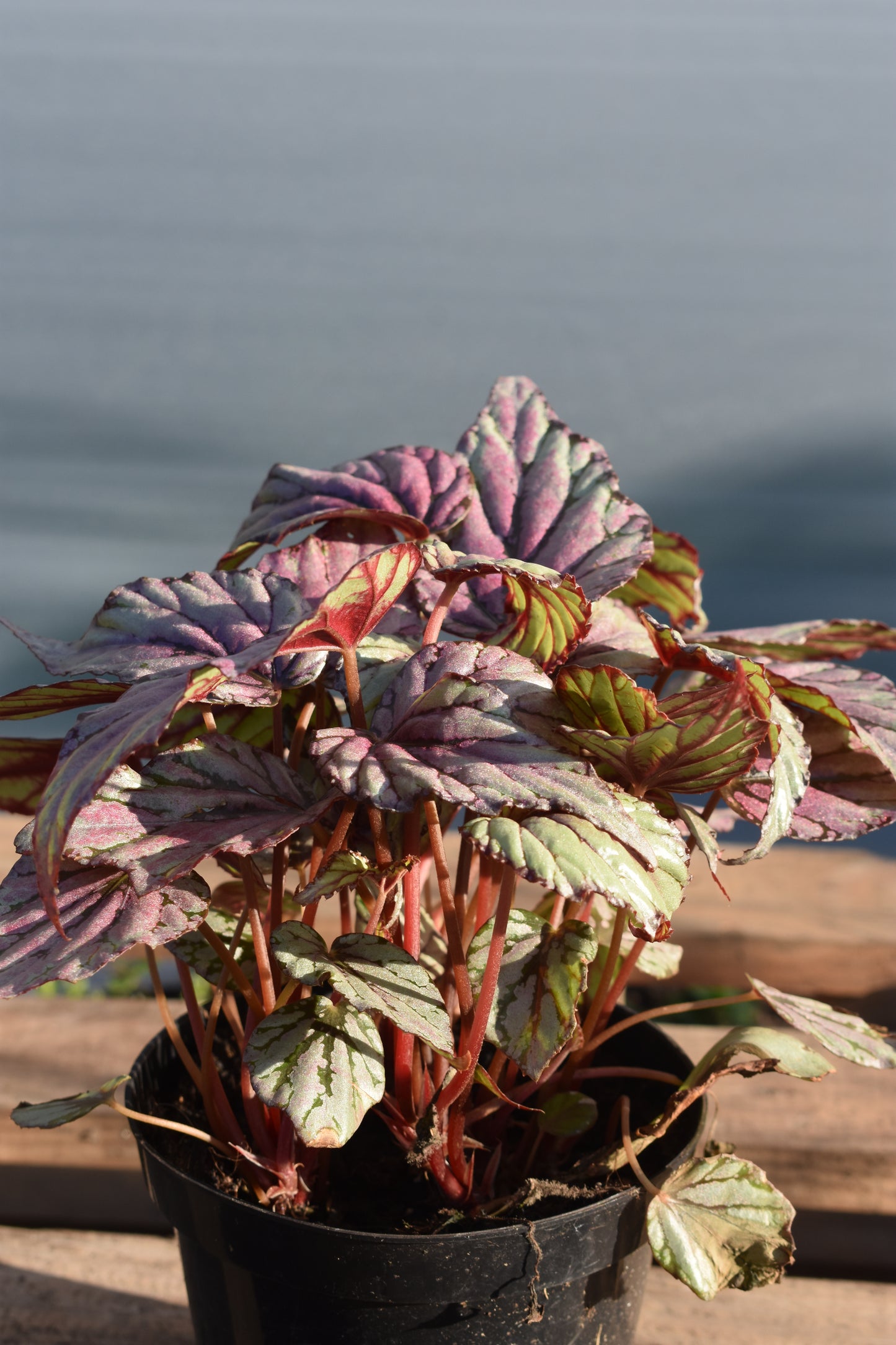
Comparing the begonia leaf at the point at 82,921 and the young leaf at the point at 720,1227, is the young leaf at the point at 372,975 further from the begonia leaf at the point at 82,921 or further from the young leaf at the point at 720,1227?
the young leaf at the point at 720,1227

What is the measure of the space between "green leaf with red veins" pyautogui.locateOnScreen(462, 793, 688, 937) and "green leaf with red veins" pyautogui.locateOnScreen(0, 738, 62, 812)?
254 millimetres

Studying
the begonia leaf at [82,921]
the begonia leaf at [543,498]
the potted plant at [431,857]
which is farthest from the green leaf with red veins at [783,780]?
the begonia leaf at [82,921]

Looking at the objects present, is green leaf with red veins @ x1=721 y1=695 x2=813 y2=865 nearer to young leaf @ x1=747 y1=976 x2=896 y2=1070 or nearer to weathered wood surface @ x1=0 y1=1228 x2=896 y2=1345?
young leaf @ x1=747 y1=976 x2=896 y2=1070

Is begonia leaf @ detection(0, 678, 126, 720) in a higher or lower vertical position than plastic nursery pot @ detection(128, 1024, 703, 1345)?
higher

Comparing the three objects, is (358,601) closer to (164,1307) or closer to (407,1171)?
(407,1171)

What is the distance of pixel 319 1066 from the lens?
0.44 m

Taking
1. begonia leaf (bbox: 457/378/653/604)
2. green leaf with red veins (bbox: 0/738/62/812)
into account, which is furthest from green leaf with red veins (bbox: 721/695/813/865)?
green leaf with red veins (bbox: 0/738/62/812)

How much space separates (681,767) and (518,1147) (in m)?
0.26

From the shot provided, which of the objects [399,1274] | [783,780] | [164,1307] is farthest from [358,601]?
[164,1307]

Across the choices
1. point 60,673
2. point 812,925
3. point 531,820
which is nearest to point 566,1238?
point 531,820

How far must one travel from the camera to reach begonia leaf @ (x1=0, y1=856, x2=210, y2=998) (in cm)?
44

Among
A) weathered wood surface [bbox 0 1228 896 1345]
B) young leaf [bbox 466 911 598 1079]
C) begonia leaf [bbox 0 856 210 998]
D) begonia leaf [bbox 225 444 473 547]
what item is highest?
begonia leaf [bbox 225 444 473 547]

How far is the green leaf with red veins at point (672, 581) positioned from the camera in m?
0.66

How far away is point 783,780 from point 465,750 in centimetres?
12
